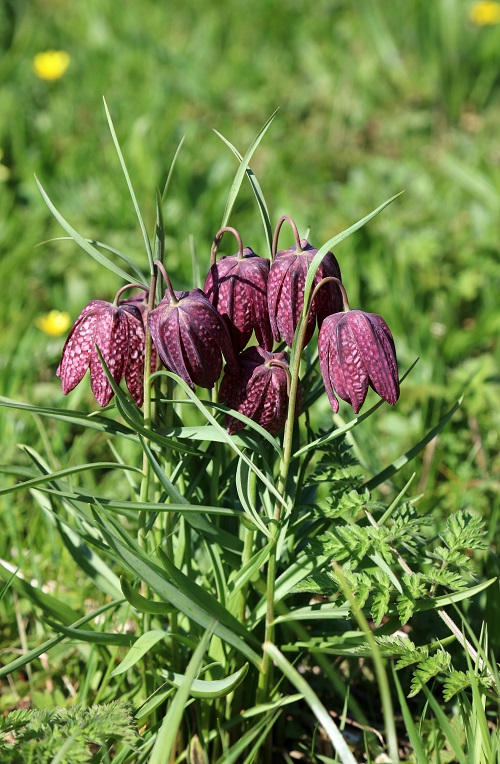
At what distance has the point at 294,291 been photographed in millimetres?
959

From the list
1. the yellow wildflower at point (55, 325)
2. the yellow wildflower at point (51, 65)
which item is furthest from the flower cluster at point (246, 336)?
the yellow wildflower at point (51, 65)

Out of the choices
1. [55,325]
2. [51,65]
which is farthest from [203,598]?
[51,65]

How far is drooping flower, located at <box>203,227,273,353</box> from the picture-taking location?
3.26 feet

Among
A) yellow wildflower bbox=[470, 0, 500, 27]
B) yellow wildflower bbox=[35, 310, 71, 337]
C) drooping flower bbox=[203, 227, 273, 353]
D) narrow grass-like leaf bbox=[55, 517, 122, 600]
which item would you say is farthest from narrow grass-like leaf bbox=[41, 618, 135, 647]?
yellow wildflower bbox=[470, 0, 500, 27]

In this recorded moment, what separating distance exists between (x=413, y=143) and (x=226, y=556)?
2426mm

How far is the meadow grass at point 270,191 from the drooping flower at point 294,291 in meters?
0.41

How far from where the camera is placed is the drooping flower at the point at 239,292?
99 centimetres

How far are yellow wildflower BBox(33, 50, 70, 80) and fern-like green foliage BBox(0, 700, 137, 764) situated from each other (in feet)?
8.38

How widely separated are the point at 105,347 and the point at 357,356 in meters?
0.29

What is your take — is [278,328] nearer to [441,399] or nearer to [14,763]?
[14,763]

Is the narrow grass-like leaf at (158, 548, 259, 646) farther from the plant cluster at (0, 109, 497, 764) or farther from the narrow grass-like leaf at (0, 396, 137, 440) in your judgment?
the narrow grass-like leaf at (0, 396, 137, 440)

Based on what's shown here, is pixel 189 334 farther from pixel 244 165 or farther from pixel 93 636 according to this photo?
pixel 93 636

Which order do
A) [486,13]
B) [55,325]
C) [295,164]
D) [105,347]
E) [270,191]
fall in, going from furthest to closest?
[486,13] < [295,164] < [270,191] < [55,325] < [105,347]

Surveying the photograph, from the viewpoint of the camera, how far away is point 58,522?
4.03 ft
